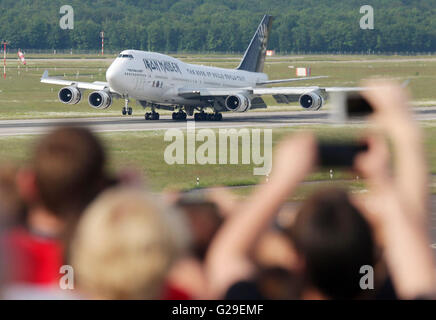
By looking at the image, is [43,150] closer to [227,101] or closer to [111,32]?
[227,101]

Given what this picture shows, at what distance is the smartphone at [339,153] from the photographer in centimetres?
499

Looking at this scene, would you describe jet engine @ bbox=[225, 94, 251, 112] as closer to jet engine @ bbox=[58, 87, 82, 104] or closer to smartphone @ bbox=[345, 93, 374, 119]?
jet engine @ bbox=[58, 87, 82, 104]

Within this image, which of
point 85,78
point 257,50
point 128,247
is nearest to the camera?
point 128,247

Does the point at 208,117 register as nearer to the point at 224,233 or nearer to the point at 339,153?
the point at 224,233

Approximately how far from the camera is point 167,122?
61.2 m

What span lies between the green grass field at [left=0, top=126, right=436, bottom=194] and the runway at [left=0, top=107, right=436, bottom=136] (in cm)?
286

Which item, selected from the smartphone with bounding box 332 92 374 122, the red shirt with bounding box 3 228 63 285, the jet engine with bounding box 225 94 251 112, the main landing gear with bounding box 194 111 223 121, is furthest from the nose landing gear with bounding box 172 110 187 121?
the smartphone with bounding box 332 92 374 122

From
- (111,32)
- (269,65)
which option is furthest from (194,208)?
(111,32)

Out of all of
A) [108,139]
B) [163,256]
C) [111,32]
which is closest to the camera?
[163,256]

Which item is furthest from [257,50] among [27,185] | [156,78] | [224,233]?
[224,233]

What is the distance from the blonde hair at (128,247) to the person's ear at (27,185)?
3.56ft

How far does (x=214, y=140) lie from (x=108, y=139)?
565 centimetres

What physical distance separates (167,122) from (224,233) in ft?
184
